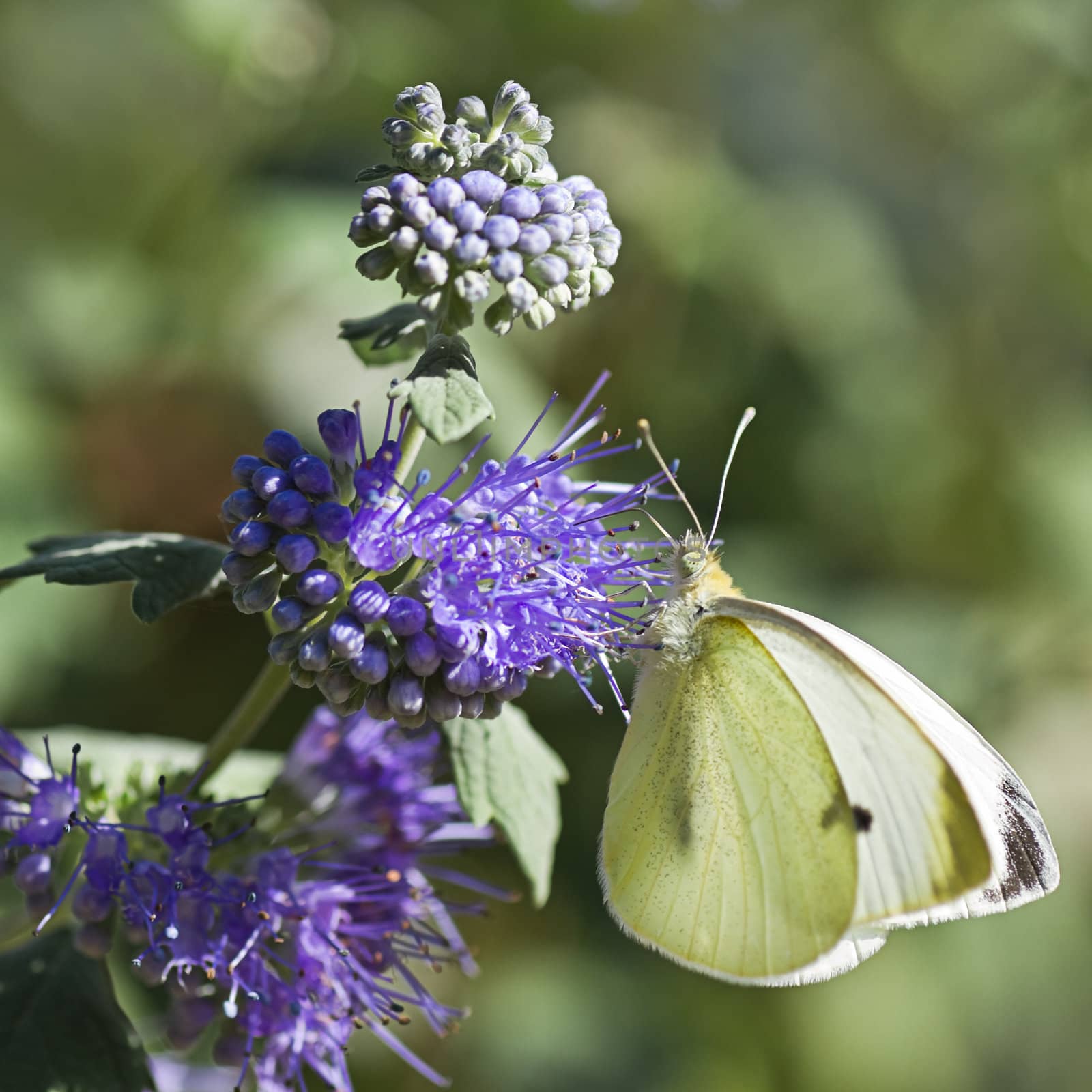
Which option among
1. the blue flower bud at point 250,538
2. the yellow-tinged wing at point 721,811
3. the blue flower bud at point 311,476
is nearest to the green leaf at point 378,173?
the blue flower bud at point 311,476

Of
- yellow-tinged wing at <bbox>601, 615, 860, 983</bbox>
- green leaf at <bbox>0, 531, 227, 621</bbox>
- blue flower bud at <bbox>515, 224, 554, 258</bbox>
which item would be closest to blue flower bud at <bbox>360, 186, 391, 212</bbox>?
blue flower bud at <bbox>515, 224, 554, 258</bbox>

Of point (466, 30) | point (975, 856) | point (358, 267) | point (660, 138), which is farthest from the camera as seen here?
point (660, 138)

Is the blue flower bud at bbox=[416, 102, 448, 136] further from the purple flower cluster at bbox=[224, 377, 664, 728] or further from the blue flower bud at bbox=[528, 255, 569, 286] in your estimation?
the purple flower cluster at bbox=[224, 377, 664, 728]

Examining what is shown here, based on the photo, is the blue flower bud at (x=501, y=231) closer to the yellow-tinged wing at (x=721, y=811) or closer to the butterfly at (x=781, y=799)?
the butterfly at (x=781, y=799)

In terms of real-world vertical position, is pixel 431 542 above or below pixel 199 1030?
above

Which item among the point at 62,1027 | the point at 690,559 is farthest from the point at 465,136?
the point at 62,1027

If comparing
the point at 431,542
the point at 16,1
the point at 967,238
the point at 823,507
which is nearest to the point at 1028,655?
the point at 823,507

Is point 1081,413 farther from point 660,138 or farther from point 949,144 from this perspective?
point 660,138
